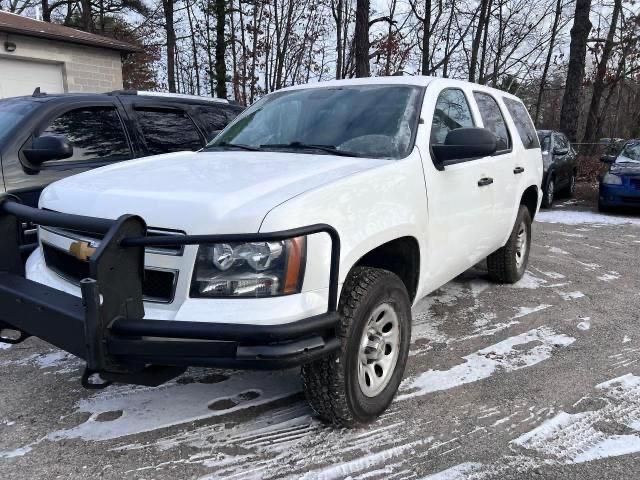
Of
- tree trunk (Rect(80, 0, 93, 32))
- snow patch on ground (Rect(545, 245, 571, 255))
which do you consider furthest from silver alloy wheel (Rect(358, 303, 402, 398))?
tree trunk (Rect(80, 0, 93, 32))

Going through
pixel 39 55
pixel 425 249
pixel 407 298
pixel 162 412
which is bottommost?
pixel 162 412

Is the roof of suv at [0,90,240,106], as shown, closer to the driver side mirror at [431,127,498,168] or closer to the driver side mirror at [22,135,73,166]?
the driver side mirror at [22,135,73,166]

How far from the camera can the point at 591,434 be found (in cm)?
273

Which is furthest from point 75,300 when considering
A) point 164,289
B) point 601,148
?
point 601,148

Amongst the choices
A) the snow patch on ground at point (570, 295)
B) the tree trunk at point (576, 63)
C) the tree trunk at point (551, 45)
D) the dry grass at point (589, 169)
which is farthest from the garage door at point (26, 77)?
the tree trunk at point (551, 45)

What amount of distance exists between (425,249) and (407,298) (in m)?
0.41

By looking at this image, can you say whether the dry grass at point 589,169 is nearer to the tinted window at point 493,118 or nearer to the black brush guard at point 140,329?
the tinted window at point 493,118

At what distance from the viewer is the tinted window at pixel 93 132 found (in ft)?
15.1

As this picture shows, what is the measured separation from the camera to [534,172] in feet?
17.4

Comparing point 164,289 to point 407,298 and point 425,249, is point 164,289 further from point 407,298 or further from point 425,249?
point 425,249

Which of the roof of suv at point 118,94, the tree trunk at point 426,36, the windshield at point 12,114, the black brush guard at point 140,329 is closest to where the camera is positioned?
the black brush guard at point 140,329

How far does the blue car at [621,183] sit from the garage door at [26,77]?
12.5 m

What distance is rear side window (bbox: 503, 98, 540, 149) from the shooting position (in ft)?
16.6

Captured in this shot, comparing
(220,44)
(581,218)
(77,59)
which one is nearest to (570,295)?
(581,218)
